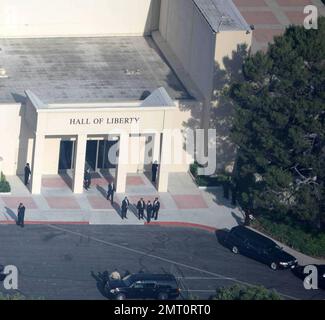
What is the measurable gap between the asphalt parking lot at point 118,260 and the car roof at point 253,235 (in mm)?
1214

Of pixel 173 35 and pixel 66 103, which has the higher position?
pixel 173 35

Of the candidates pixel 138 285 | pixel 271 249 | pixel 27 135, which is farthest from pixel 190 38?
pixel 138 285

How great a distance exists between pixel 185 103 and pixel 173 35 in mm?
7225

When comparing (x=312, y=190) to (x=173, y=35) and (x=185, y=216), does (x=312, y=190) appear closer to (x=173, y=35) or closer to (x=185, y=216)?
(x=185, y=216)

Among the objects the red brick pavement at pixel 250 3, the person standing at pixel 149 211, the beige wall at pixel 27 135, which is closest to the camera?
the person standing at pixel 149 211

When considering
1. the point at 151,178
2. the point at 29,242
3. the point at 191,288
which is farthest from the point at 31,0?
the point at 191,288

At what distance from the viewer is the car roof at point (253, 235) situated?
2950 inches

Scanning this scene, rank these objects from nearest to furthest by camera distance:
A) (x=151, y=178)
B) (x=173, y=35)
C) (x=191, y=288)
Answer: (x=191, y=288) → (x=151, y=178) → (x=173, y=35)

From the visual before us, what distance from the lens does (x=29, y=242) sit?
2926 inches

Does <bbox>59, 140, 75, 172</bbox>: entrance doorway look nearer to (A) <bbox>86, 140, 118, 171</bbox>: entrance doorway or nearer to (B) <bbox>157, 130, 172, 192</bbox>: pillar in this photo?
(A) <bbox>86, 140, 118, 171</bbox>: entrance doorway

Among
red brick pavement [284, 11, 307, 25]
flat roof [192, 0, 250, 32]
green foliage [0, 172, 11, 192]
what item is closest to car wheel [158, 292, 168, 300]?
green foliage [0, 172, 11, 192]

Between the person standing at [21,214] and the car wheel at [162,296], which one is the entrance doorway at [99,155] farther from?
the car wheel at [162,296]

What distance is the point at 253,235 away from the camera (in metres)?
75.3

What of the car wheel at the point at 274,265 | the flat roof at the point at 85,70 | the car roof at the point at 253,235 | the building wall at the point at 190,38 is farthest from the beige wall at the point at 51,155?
the car wheel at the point at 274,265
